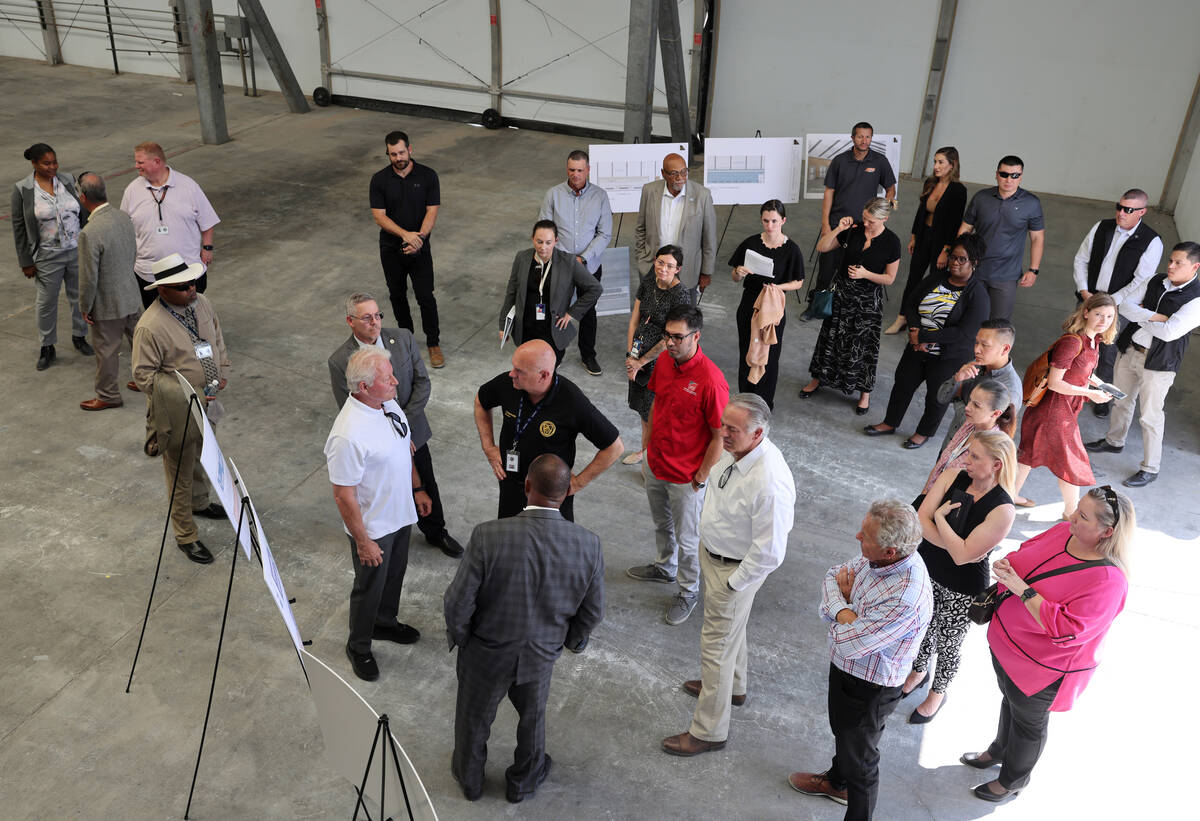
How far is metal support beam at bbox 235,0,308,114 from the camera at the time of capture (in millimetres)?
13570

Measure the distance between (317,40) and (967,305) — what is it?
12.0m

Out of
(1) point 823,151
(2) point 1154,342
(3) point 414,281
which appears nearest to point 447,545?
(3) point 414,281

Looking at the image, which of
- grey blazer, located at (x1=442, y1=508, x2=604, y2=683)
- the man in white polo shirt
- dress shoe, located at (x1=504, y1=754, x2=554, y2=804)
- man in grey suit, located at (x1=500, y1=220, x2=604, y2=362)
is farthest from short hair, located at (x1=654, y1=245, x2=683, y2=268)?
dress shoe, located at (x1=504, y1=754, x2=554, y2=804)

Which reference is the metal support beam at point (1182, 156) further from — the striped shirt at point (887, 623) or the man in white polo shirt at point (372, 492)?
the man in white polo shirt at point (372, 492)

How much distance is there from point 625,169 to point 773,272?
114 inches

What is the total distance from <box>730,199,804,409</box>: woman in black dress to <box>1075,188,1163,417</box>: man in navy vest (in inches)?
84.1

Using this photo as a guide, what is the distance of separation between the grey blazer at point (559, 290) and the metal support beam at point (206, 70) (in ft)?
26.5

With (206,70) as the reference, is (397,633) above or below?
below

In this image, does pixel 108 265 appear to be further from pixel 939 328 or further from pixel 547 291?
pixel 939 328

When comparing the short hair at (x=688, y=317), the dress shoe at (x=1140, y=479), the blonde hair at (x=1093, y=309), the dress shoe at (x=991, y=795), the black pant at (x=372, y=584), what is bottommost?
the dress shoe at (x=991, y=795)

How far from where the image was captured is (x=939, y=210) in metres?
7.48

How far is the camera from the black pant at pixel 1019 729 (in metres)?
3.63

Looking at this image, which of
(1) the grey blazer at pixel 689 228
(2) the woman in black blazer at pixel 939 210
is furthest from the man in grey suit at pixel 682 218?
(2) the woman in black blazer at pixel 939 210

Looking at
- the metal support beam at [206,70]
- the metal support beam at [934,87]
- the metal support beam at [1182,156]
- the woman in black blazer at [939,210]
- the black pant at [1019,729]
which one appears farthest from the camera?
the metal support beam at [206,70]
